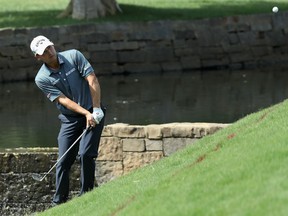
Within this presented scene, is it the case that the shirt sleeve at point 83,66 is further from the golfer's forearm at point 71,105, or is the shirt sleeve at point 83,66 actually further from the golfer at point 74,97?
the golfer's forearm at point 71,105

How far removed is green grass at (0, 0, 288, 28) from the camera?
2934 cm

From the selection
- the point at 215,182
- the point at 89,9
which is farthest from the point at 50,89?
the point at 89,9

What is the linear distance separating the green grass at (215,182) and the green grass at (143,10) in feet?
58.3

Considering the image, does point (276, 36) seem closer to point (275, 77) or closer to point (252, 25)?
point (252, 25)

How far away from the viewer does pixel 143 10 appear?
3059 centimetres

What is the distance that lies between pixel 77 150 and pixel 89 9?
1755 centimetres

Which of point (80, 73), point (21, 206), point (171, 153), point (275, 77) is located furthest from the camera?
point (275, 77)

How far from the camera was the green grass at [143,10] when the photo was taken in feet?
96.3

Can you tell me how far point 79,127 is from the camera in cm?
1208

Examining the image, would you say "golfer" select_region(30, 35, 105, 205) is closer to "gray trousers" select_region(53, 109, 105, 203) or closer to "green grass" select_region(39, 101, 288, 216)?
"gray trousers" select_region(53, 109, 105, 203)

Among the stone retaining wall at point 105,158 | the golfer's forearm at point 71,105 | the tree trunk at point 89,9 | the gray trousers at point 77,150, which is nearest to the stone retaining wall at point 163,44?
the tree trunk at point 89,9

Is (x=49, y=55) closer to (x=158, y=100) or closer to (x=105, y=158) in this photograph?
(x=105, y=158)

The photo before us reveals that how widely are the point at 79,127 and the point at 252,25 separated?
751 inches

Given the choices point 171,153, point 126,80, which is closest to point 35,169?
point 171,153
